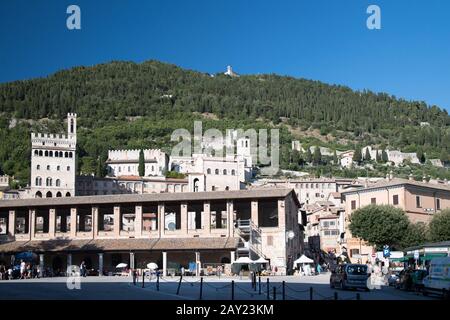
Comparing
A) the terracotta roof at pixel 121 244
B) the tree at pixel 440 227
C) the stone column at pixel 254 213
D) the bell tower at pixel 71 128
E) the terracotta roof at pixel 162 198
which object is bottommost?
the terracotta roof at pixel 121 244

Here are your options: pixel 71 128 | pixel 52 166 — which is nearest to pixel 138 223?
pixel 52 166

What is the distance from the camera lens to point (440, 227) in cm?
6425

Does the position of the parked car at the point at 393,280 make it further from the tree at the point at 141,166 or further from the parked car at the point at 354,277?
the tree at the point at 141,166

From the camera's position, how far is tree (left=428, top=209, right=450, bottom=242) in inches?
2512

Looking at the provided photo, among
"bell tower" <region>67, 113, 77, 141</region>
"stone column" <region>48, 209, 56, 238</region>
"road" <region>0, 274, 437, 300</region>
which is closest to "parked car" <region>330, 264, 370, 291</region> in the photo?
"road" <region>0, 274, 437, 300</region>

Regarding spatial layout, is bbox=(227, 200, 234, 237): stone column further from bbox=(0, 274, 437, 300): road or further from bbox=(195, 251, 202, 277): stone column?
bbox=(0, 274, 437, 300): road

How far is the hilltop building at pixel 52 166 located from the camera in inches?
5133

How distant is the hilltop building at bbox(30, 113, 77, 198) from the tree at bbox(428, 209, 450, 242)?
3194 inches

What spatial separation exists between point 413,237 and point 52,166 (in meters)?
84.9

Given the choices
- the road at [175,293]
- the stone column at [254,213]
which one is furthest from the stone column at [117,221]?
the road at [175,293]

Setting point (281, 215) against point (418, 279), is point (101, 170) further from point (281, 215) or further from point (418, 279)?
point (418, 279)

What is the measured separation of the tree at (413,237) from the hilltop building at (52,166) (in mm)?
79193

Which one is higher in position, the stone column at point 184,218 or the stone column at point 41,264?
the stone column at point 184,218
